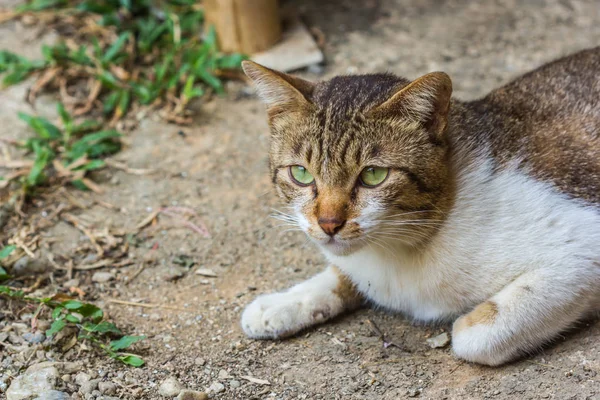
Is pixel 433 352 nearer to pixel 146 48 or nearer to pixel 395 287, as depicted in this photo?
pixel 395 287

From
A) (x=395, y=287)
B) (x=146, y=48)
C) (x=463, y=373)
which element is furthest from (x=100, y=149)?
(x=463, y=373)

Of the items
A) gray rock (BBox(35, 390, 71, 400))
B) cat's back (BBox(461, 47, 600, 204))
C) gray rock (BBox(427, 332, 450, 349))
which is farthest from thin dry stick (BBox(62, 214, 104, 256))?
cat's back (BBox(461, 47, 600, 204))

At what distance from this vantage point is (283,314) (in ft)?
11.8

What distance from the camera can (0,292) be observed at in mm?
3688

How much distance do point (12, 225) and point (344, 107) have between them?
229 centimetres

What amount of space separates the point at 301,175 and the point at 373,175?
341mm

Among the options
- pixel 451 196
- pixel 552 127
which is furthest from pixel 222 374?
pixel 552 127

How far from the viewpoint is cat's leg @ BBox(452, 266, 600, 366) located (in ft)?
10.3

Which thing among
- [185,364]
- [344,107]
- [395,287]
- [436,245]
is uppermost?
[344,107]

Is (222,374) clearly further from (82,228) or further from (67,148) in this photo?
(67,148)

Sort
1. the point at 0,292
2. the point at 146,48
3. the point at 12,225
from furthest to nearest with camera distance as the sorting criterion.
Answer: the point at 146,48 < the point at 12,225 < the point at 0,292

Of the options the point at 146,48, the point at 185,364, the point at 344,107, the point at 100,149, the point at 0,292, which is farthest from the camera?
the point at 146,48

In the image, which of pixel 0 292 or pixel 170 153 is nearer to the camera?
pixel 0 292

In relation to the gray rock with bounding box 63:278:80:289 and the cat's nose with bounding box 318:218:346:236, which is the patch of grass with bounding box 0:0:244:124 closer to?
the gray rock with bounding box 63:278:80:289
